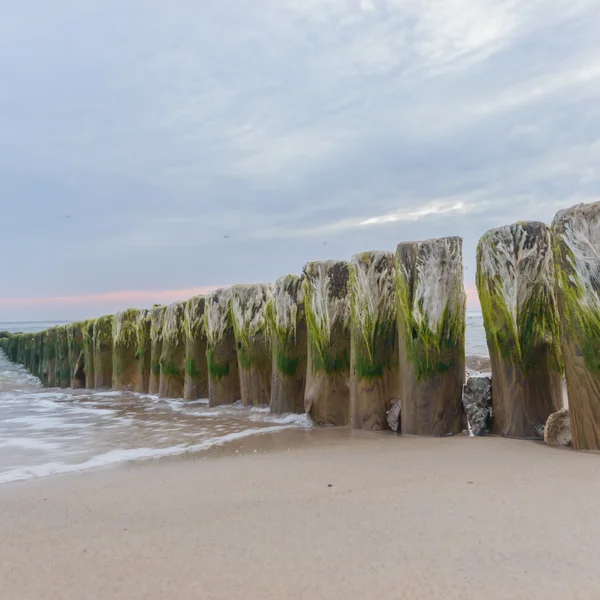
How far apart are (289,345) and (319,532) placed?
11.1ft

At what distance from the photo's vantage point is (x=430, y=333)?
150 inches

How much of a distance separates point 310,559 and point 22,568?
2.78 ft

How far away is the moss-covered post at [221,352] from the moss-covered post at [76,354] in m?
7.38

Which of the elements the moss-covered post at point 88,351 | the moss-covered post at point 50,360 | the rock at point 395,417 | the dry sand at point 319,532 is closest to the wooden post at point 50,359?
the moss-covered post at point 50,360

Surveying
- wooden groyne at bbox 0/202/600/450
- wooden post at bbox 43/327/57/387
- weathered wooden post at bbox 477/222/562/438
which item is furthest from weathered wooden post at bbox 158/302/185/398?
wooden post at bbox 43/327/57/387

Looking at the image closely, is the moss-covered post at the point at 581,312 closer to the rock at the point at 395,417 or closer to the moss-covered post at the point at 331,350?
the rock at the point at 395,417

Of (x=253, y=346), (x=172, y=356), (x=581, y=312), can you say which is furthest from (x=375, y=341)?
(x=172, y=356)

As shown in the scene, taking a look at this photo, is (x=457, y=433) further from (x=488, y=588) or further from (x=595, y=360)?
(x=488, y=588)

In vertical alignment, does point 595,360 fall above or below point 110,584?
above

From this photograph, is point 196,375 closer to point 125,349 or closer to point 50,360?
point 125,349

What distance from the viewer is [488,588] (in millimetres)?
1315

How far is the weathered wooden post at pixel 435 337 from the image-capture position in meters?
3.80

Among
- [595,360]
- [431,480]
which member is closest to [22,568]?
[431,480]

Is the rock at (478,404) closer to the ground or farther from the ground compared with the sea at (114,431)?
farther from the ground
